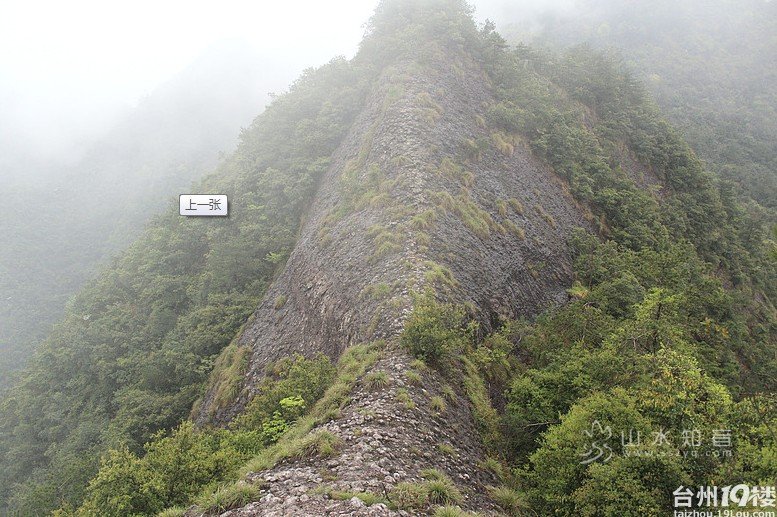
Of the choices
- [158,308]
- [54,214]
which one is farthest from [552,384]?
[54,214]

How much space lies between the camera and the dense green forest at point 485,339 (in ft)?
28.6

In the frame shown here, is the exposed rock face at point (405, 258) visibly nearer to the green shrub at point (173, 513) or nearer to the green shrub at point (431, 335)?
the green shrub at point (431, 335)

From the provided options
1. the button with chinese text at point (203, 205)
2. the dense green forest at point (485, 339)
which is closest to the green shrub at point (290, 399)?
the dense green forest at point (485, 339)

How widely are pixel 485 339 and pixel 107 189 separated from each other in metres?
90.0

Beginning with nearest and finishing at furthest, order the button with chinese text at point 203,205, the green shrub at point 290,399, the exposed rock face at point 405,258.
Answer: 1. the exposed rock face at point 405,258
2. the green shrub at point 290,399
3. the button with chinese text at point 203,205

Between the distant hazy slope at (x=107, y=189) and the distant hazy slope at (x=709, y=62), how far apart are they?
2303 inches

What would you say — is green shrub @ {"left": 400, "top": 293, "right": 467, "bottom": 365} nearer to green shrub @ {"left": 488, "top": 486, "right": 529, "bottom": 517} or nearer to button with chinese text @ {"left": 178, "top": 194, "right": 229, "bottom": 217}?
green shrub @ {"left": 488, "top": 486, "right": 529, "bottom": 517}

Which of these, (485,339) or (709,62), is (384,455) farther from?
(709,62)

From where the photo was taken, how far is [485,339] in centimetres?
1473

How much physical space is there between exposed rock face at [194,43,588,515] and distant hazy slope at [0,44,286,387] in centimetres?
4727

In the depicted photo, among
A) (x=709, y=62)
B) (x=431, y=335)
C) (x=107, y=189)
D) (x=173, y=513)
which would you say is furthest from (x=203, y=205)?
(x=709, y=62)

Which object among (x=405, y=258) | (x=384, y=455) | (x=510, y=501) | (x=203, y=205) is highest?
(x=203, y=205)

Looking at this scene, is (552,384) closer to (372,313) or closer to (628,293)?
(372,313)

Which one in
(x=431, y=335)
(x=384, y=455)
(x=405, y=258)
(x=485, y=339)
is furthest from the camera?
(x=405, y=258)
